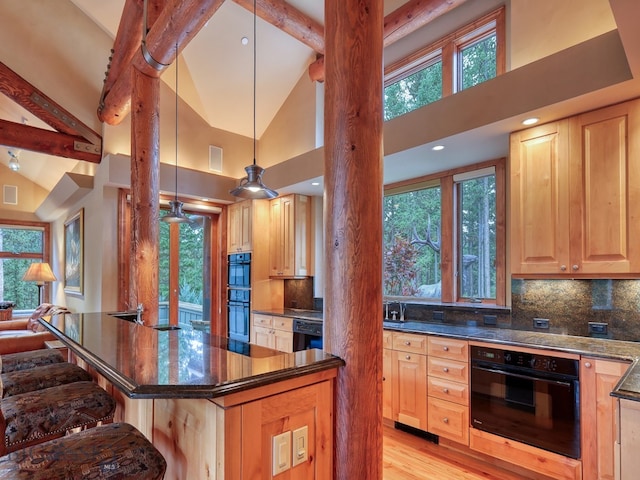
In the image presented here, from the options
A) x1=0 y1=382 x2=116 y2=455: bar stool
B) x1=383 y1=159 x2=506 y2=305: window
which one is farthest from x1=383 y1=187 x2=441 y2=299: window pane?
x1=0 y1=382 x2=116 y2=455: bar stool

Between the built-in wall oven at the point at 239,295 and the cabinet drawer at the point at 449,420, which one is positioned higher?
the built-in wall oven at the point at 239,295

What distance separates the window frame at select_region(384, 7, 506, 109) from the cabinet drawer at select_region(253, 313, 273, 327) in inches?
125

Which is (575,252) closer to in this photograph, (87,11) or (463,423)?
(463,423)

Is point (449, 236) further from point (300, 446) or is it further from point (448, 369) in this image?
point (300, 446)

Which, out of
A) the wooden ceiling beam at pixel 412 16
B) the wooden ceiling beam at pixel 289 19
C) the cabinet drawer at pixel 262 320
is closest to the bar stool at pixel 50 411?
the cabinet drawer at pixel 262 320

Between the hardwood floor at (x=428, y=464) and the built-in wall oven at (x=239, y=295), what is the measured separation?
2643mm

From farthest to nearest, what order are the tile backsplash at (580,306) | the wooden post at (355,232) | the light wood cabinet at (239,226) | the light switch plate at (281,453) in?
the light wood cabinet at (239,226) → the tile backsplash at (580,306) → the wooden post at (355,232) → the light switch plate at (281,453)

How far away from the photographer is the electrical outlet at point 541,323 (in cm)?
282

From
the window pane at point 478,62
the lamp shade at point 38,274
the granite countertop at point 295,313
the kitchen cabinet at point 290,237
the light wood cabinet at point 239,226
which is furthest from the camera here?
the lamp shade at point 38,274

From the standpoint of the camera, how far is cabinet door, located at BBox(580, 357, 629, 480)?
6.87 feet

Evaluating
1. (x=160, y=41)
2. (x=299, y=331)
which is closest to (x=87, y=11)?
(x=160, y=41)

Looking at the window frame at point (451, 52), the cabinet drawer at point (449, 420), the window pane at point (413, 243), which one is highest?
the window frame at point (451, 52)

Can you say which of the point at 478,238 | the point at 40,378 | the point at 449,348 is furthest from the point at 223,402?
the point at 478,238

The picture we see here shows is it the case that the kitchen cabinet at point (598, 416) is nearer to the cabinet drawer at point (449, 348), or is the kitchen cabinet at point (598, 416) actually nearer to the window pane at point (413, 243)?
the cabinet drawer at point (449, 348)
